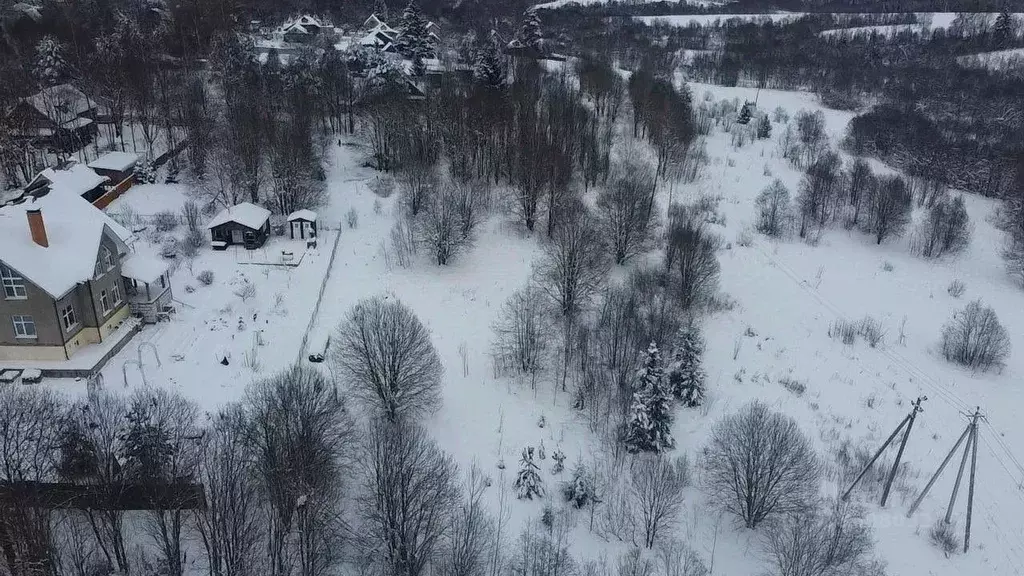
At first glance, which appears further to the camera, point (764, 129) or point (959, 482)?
point (764, 129)

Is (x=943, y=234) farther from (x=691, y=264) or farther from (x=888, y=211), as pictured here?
(x=691, y=264)

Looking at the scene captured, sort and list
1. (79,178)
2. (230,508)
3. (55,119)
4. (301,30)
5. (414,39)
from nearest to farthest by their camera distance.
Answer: (230,508) < (79,178) < (55,119) < (414,39) < (301,30)

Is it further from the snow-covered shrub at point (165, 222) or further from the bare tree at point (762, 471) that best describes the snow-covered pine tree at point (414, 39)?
the bare tree at point (762, 471)

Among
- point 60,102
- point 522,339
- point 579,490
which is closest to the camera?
point 579,490

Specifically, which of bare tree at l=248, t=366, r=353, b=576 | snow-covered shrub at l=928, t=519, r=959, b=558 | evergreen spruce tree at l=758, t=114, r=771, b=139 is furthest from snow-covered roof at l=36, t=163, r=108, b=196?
evergreen spruce tree at l=758, t=114, r=771, b=139

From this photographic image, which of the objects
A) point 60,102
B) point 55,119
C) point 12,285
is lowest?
point 12,285

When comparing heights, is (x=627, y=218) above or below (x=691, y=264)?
above

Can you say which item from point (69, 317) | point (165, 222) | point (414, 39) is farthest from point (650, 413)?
point (414, 39)

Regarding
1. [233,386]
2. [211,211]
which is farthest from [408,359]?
[211,211]
